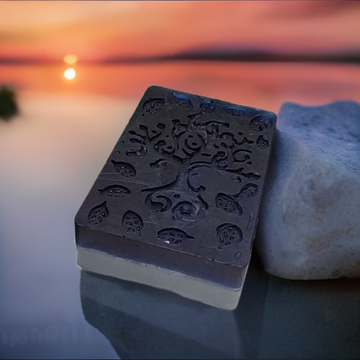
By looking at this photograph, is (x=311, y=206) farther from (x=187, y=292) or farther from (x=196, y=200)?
(x=187, y=292)

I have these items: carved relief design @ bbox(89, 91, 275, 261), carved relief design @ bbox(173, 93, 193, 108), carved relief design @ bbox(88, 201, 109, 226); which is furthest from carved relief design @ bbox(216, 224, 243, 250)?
carved relief design @ bbox(173, 93, 193, 108)

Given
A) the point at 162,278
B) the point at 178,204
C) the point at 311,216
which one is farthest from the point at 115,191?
the point at 311,216

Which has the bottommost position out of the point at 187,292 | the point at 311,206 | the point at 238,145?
the point at 187,292

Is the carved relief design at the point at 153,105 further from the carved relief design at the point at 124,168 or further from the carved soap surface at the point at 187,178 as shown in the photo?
the carved relief design at the point at 124,168

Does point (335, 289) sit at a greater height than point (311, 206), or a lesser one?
lesser

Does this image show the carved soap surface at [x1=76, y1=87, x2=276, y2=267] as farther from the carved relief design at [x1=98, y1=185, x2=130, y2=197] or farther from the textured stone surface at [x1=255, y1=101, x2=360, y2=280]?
the textured stone surface at [x1=255, y1=101, x2=360, y2=280]

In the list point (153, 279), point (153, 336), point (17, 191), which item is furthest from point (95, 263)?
point (17, 191)

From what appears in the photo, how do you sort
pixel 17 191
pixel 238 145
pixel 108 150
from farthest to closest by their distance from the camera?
pixel 108 150 → pixel 17 191 → pixel 238 145
